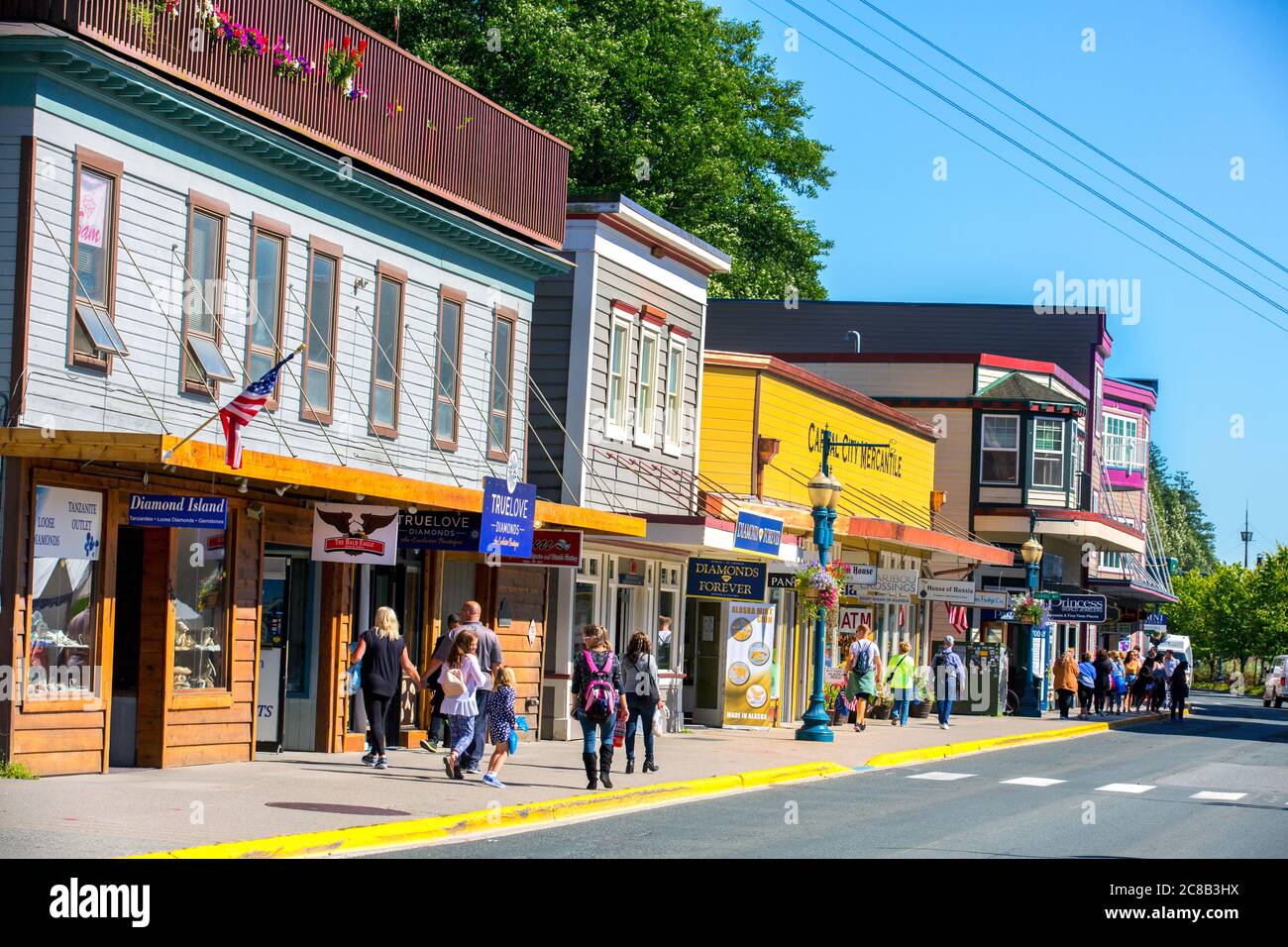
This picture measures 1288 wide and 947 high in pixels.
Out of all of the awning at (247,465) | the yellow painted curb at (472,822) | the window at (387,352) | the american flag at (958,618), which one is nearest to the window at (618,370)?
the awning at (247,465)

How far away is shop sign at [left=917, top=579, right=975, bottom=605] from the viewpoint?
38406mm

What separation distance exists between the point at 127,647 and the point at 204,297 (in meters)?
3.67

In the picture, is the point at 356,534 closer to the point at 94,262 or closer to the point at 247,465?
the point at 247,465

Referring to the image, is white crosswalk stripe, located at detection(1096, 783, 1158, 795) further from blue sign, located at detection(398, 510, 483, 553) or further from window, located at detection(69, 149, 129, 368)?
window, located at detection(69, 149, 129, 368)

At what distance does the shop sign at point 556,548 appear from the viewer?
2384 centimetres

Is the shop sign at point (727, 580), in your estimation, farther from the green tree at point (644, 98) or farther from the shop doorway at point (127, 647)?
the green tree at point (644, 98)

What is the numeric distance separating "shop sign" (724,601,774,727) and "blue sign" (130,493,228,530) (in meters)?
15.2

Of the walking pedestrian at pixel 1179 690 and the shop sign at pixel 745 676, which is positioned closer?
the shop sign at pixel 745 676

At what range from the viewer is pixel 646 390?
29.6 m

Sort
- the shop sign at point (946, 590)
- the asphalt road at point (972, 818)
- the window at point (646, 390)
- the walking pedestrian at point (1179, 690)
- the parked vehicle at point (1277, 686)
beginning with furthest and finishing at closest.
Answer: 1. the parked vehicle at point (1277, 686)
2. the walking pedestrian at point (1179, 690)
3. the shop sign at point (946, 590)
4. the window at point (646, 390)
5. the asphalt road at point (972, 818)

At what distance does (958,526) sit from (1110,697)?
19.5 feet

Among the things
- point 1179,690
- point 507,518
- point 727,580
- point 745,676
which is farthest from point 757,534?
point 1179,690

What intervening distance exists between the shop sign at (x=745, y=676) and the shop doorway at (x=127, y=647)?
1429cm

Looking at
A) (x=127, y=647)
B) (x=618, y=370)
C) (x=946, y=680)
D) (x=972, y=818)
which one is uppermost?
(x=618, y=370)
